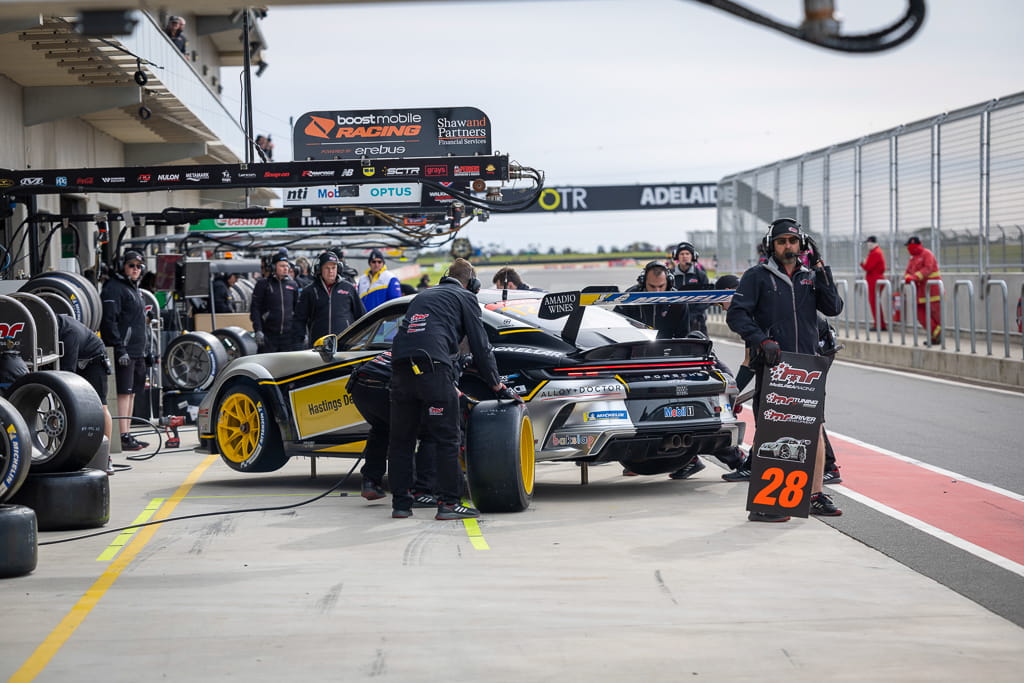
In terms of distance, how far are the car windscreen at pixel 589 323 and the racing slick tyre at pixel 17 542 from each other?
4001 millimetres

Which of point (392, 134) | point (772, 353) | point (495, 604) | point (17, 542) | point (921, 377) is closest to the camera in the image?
point (495, 604)

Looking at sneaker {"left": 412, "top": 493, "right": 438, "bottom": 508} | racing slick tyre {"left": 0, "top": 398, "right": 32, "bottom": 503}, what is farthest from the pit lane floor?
racing slick tyre {"left": 0, "top": 398, "right": 32, "bottom": 503}

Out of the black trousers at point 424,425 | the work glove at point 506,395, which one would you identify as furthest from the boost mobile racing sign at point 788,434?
the black trousers at point 424,425

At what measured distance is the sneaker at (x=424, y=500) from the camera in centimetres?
985

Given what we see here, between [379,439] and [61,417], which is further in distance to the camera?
[379,439]

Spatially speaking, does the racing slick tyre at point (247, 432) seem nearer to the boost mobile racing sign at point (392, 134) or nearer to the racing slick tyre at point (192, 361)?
the boost mobile racing sign at point (392, 134)

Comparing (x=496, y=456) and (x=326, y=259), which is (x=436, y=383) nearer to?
(x=496, y=456)

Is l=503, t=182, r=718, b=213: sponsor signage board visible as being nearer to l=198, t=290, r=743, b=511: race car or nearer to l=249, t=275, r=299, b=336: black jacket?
l=249, t=275, r=299, b=336: black jacket

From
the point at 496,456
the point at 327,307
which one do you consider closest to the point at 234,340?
the point at 327,307

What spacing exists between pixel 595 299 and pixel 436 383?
1.38 meters

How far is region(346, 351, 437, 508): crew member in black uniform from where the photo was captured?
389 inches

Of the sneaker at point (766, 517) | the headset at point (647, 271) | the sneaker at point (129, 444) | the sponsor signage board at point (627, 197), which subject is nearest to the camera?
the sneaker at point (766, 517)

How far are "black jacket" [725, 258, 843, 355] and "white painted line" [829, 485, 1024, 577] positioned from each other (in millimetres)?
1187

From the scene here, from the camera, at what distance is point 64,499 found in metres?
9.08
